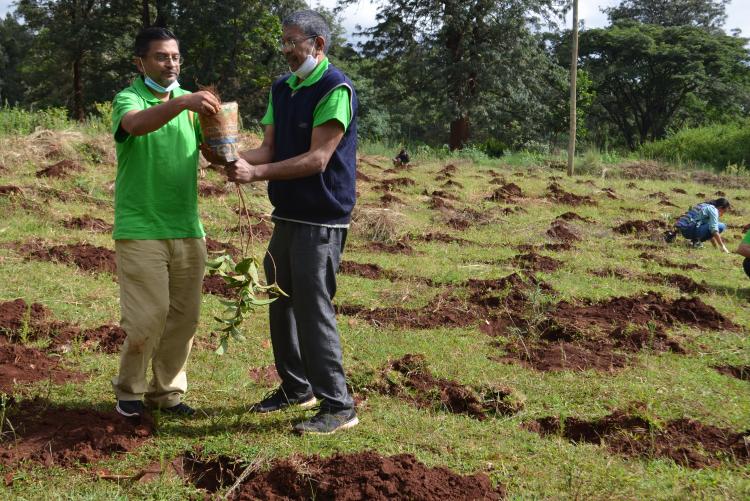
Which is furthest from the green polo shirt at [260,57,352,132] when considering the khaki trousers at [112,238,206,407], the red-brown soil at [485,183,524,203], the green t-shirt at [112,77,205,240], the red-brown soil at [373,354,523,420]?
the red-brown soil at [485,183,524,203]

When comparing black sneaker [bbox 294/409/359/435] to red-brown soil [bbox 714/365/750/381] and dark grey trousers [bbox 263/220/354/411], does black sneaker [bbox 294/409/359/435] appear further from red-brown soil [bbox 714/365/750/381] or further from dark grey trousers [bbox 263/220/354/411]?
red-brown soil [bbox 714/365/750/381]

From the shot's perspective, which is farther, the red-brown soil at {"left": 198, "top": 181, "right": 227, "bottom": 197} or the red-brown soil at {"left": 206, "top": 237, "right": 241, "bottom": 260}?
the red-brown soil at {"left": 198, "top": 181, "right": 227, "bottom": 197}

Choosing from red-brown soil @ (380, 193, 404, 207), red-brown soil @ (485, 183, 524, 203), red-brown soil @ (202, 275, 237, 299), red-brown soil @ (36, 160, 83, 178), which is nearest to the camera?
red-brown soil @ (202, 275, 237, 299)

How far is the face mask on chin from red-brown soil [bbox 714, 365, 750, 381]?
375cm

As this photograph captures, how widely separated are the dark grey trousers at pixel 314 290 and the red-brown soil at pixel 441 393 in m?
0.82

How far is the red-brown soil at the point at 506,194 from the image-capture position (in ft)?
45.1

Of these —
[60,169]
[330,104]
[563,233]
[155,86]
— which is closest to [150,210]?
[155,86]

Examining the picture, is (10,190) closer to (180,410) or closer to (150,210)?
(180,410)

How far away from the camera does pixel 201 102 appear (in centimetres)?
318

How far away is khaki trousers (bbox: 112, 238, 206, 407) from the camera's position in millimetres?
3457

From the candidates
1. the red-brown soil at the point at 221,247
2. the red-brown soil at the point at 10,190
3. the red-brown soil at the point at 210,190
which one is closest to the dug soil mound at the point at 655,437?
the red-brown soil at the point at 221,247

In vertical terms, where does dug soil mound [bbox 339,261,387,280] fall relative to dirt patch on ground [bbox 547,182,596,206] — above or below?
below

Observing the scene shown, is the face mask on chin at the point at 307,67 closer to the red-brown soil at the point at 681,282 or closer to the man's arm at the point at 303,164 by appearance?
the man's arm at the point at 303,164

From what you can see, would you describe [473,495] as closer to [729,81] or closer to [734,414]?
[734,414]
